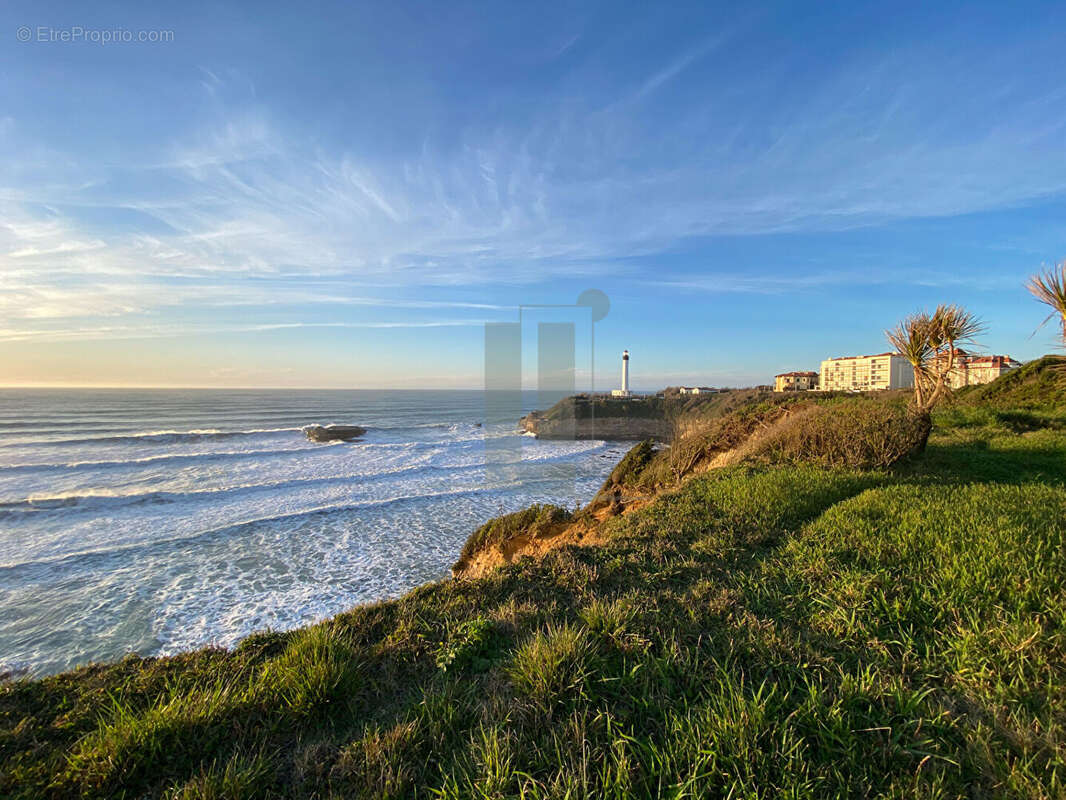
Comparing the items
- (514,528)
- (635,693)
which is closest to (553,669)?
(635,693)

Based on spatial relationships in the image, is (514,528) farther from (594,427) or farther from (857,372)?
(857,372)

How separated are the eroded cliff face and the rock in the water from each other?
14.4 meters

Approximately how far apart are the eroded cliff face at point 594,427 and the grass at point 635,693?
29.1 metres

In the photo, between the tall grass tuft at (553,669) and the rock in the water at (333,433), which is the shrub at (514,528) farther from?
the rock in the water at (333,433)

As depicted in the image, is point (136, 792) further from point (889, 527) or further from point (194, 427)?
point (194, 427)

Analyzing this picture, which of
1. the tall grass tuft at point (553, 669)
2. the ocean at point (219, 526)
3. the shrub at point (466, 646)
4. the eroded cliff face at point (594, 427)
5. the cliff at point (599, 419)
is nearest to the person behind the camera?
the tall grass tuft at point (553, 669)

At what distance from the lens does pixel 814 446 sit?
834cm

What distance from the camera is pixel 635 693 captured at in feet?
7.89

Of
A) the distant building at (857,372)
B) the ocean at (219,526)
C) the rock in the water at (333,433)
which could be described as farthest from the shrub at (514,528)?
the distant building at (857,372)

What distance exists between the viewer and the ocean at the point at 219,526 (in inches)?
307

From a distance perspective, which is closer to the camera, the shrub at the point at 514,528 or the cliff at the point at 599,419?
the shrub at the point at 514,528

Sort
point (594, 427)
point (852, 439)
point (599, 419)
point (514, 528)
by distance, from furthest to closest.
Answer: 1. point (599, 419)
2. point (594, 427)
3. point (514, 528)
4. point (852, 439)

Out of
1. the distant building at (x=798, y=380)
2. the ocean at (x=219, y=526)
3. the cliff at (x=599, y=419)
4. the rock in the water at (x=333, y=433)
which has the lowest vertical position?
the ocean at (x=219, y=526)

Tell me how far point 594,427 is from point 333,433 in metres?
21.4
